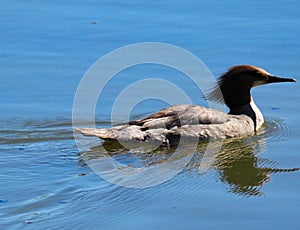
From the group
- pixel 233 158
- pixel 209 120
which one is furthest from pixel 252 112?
pixel 233 158

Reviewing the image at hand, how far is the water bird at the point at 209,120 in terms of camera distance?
29.5 feet

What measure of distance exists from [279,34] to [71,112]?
333 cm

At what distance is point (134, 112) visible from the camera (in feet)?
31.7

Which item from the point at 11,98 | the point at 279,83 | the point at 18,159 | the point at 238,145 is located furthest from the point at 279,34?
the point at 18,159

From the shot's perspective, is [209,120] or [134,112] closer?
[209,120]

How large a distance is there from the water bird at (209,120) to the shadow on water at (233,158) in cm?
13

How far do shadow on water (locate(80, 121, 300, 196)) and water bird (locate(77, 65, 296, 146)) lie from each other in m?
0.13

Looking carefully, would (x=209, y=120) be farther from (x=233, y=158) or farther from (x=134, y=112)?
(x=233, y=158)

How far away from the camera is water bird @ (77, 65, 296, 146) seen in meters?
8.98

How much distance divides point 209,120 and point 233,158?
38.5 inches

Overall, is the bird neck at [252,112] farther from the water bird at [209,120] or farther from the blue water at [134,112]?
the blue water at [134,112]

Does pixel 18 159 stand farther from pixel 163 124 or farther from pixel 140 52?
pixel 140 52

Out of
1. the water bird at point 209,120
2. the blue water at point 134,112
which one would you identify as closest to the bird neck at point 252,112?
the water bird at point 209,120

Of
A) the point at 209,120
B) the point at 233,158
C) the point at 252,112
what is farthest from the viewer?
the point at 252,112
